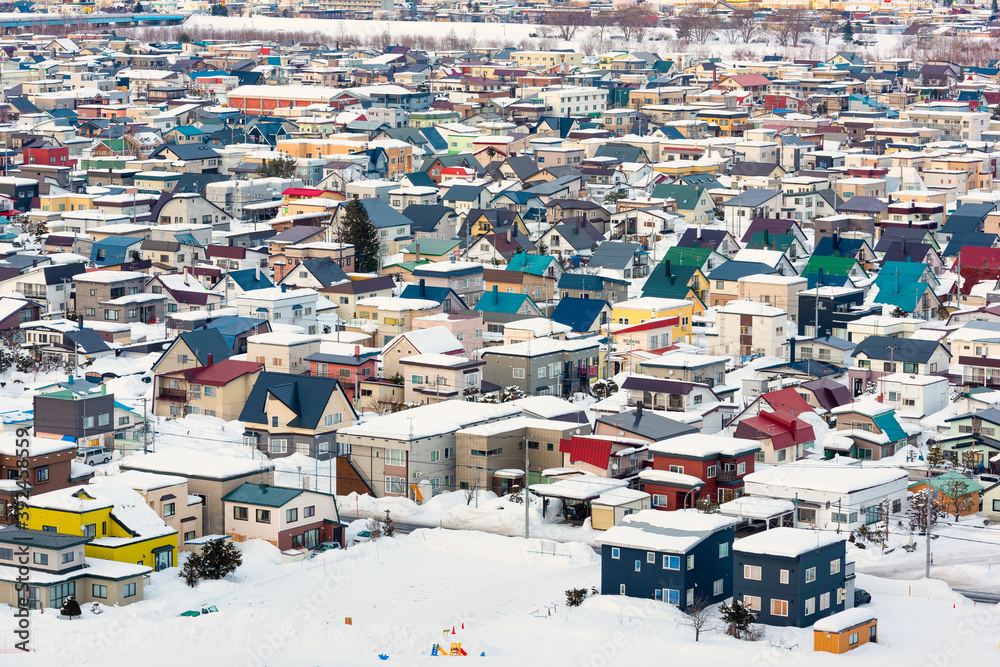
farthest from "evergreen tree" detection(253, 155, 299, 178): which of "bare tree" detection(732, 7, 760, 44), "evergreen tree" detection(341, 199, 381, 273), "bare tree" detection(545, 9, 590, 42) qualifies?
"bare tree" detection(545, 9, 590, 42)

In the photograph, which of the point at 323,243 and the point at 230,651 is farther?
the point at 323,243

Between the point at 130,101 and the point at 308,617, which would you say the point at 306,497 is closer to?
the point at 308,617

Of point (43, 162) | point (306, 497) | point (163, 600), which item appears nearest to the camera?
point (163, 600)

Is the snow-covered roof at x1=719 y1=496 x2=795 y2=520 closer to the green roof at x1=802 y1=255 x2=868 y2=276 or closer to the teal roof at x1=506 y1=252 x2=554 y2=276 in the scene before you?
the teal roof at x1=506 y1=252 x2=554 y2=276

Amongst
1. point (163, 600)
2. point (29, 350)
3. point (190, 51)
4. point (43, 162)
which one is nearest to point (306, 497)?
point (163, 600)

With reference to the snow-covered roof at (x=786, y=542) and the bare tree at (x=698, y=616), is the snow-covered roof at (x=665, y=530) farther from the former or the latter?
the bare tree at (x=698, y=616)

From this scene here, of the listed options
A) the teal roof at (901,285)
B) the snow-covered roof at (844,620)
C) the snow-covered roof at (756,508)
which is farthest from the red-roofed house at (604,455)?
the teal roof at (901,285)
